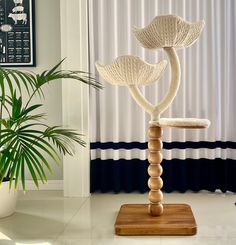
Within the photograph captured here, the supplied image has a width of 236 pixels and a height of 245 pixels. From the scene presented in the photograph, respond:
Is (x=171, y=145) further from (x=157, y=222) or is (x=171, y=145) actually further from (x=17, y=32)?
(x=17, y=32)

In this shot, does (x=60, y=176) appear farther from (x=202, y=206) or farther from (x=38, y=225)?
(x=202, y=206)

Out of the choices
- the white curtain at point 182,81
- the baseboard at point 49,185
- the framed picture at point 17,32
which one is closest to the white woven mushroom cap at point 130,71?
the white curtain at point 182,81

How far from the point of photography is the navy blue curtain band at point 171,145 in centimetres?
325

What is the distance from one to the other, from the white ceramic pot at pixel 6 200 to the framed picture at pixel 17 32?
45.2 inches

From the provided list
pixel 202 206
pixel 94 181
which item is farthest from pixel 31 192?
pixel 202 206

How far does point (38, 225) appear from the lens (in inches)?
99.2

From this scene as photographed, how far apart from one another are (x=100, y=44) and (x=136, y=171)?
3.39 ft

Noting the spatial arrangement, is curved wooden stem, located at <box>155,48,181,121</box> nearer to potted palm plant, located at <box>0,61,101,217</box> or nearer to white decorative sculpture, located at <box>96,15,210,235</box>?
white decorative sculpture, located at <box>96,15,210,235</box>

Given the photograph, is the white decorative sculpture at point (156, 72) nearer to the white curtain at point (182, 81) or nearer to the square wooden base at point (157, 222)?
the square wooden base at point (157, 222)

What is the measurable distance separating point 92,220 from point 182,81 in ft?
4.26

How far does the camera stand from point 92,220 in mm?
2609

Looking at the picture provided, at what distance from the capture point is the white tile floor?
222cm

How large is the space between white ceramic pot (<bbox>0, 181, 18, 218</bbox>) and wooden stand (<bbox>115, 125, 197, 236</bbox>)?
729mm

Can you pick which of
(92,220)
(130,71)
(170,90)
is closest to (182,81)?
(170,90)
